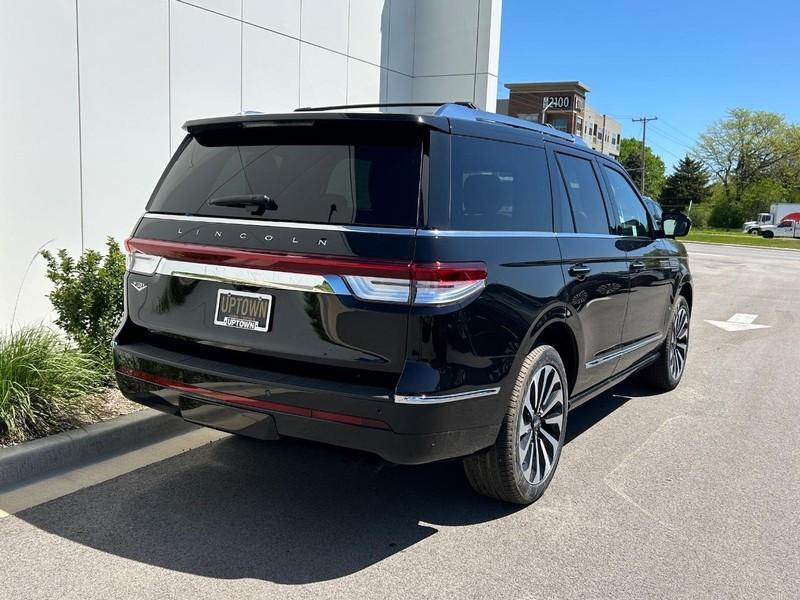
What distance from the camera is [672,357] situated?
6672 mm

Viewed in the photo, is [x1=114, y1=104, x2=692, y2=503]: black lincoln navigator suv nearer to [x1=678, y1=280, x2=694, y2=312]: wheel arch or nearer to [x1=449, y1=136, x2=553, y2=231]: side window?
[x1=449, y1=136, x2=553, y2=231]: side window

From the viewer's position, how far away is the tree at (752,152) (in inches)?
3223

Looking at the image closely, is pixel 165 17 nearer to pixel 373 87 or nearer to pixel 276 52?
pixel 276 52

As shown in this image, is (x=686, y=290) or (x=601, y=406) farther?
(x=686, y=290)

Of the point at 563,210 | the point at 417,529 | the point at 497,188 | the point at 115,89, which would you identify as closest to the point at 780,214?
the point at 115,89

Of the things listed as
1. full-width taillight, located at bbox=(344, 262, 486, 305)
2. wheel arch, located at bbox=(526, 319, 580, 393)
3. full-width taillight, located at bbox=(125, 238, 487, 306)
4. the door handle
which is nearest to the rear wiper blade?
full-width taillight, located at bbox=(125, 238, 487, 306)

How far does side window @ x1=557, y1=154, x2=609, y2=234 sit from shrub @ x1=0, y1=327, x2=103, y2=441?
3.38 meters

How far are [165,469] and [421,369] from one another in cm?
210

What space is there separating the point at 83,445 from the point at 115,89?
3.90 metres

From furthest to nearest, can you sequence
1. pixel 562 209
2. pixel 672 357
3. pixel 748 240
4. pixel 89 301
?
pixel 748 240 → pixel 672 357 → pixel 89 301 → pixel 562 209

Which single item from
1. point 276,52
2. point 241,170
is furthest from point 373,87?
point 241,170

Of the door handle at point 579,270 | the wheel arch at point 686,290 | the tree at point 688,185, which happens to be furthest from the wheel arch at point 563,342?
the tree at point 688,185

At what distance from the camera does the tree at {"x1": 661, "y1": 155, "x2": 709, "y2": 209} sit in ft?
303

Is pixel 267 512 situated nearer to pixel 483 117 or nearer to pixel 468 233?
pixel 468 233
